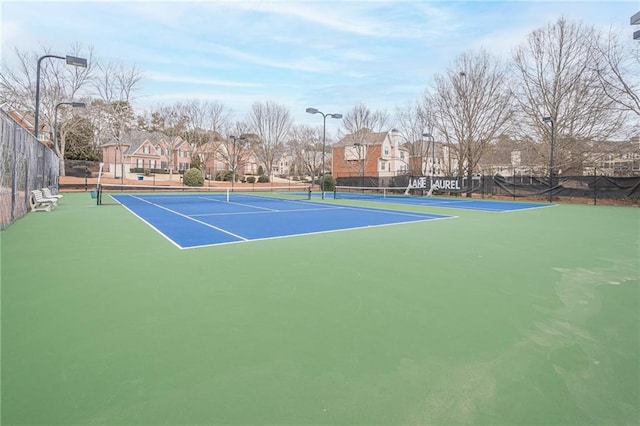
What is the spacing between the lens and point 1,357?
249 centimetres

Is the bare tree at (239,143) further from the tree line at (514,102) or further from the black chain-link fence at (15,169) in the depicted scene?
the black chain-link fence at (15,169)

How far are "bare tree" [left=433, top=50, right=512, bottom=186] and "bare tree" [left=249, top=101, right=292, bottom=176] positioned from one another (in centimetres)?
2630

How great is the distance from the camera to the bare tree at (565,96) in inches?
882

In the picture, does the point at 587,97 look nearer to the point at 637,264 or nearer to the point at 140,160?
the point at 637,264

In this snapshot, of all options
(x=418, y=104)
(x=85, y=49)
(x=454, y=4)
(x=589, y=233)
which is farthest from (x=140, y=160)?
(x=589, y=233)

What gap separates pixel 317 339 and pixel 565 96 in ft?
92.8

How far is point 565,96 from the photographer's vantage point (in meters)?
24.4

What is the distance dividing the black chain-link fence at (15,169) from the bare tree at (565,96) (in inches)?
1045

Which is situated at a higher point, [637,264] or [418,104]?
[418,104]

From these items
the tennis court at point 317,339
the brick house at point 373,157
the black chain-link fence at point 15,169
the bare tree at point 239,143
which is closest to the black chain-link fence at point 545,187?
the tennis court at point 317,339

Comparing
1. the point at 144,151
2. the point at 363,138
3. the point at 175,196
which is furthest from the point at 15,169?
the point at 144,151

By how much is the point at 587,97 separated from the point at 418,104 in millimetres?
15619

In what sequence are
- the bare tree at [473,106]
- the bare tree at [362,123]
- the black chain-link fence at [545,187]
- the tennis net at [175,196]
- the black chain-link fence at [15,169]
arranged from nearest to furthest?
the black chain-link fence at [15,169]
the tennis net at [175,196]
the black chain-link fence at [545,187]
the bare tree at [473,106]
the bare tree at [362,123]

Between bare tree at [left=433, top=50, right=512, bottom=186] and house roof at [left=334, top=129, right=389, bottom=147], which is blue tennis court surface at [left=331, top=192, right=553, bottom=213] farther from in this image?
house roof at [left=334, top=129, right=389, bottom=147]
